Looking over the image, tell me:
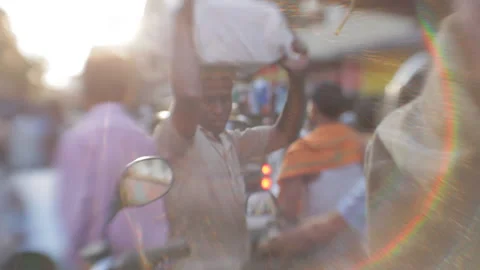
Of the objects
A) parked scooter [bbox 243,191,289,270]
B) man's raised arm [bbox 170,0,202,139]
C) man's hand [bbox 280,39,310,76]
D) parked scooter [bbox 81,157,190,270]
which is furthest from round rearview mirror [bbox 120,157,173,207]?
man's hand [bbox 280,39,310,76]

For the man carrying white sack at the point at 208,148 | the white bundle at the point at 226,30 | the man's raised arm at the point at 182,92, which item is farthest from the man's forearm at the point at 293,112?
the man's raised arm at the point at 182,92

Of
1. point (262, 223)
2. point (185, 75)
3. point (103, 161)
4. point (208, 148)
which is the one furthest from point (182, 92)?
point (262, 223)

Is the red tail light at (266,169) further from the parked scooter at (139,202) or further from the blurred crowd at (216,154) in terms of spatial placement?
the parked scooter at (139,202)

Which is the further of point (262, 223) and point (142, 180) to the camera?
point (262, 223)

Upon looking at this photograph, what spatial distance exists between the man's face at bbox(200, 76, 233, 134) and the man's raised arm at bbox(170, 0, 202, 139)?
0.02 m

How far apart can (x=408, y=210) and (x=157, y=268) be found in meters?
0.79

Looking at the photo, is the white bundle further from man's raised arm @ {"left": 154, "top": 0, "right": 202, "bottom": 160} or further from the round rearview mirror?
the round rearview mirror

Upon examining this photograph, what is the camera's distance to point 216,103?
5.24 feet

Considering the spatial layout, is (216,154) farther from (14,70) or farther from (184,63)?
(14,70)

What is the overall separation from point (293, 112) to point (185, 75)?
34 cm

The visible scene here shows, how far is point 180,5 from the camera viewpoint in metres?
1.55

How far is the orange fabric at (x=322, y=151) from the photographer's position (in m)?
1.69

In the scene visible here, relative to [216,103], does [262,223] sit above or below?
below

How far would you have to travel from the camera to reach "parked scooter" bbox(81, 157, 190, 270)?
158 cm
